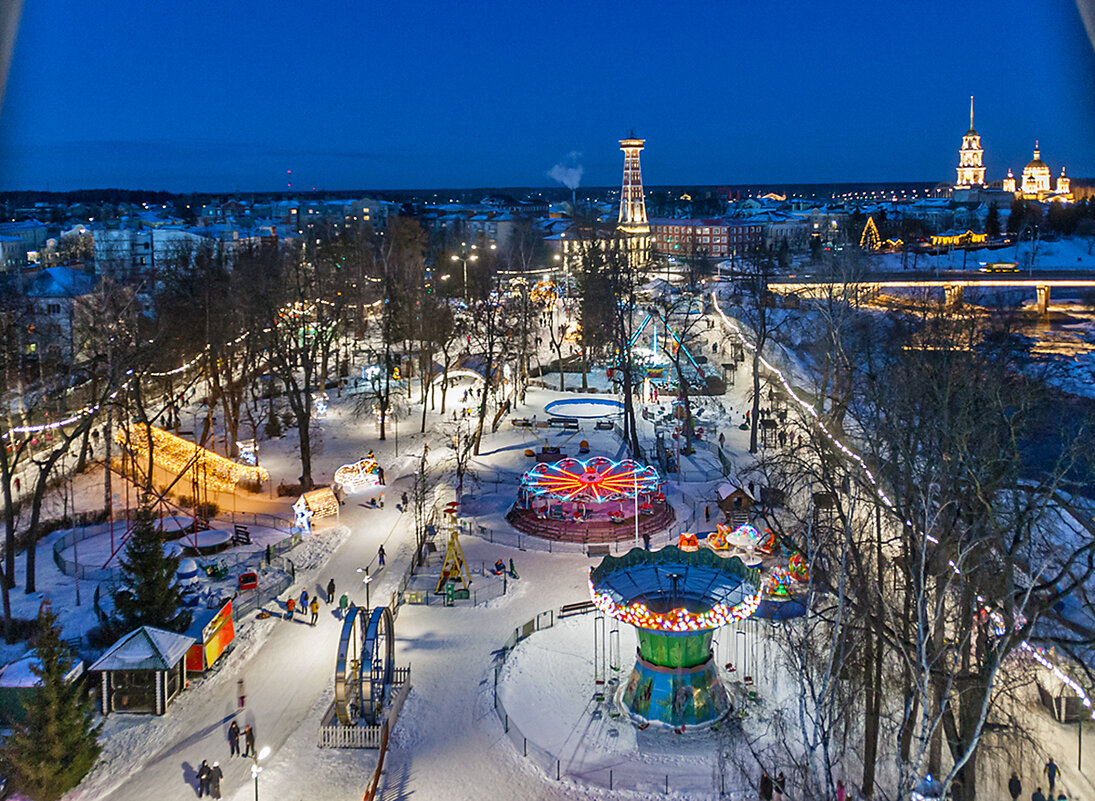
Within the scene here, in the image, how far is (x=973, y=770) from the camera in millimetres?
11719

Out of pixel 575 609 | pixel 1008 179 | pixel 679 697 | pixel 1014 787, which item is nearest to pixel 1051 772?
pixel 1014 787

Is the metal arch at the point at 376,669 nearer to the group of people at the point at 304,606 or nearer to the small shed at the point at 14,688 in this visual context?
the group of people at the point at 304,606

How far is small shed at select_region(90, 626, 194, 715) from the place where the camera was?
1537 cm

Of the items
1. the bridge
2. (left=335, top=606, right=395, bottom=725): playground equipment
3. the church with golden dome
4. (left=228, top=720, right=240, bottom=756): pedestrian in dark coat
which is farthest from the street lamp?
the church with golden dome

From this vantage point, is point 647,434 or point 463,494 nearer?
point 463,494

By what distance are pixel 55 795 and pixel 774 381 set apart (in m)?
27.4

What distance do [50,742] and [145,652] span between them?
288cm

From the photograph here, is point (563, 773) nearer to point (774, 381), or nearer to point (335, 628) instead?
point (335, 628)

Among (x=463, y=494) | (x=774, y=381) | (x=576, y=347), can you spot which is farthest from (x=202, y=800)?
(x=576, y=347)

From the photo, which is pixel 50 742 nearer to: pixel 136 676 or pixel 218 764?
pixel 218 764

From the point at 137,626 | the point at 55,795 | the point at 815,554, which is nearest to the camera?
the point at 815,554

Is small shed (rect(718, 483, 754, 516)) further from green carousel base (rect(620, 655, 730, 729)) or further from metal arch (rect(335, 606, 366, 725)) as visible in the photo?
metal arch (rect(335, 606, 366, 725))

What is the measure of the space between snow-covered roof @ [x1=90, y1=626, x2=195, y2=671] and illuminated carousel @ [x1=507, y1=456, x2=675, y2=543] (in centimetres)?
993

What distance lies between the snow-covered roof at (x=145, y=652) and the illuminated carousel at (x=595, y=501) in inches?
391
